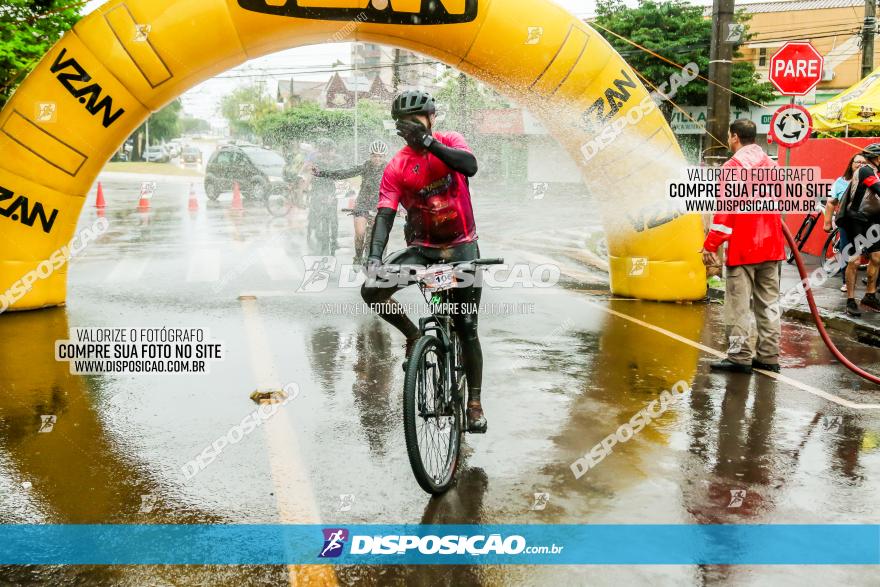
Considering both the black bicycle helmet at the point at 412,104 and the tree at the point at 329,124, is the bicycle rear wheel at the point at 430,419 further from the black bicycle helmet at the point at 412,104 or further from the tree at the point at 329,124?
the tree at the point at 329,124

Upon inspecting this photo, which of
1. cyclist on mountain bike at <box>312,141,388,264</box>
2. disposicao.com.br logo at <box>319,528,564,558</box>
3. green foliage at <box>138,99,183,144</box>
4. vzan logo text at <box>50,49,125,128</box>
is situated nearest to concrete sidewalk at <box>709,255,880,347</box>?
cyclist on mountain bike at <box>312,141,388,264</box>

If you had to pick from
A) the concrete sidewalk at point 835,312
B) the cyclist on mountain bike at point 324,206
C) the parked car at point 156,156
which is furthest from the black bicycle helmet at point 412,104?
the parked car at point 156,156

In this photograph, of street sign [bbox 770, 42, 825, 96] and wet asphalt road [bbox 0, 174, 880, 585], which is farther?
street sign [bbox 770, 42, 825, 96]

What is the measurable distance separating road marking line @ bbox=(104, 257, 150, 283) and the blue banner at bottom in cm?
819

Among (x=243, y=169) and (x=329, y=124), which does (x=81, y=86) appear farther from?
(x=329, y=124)

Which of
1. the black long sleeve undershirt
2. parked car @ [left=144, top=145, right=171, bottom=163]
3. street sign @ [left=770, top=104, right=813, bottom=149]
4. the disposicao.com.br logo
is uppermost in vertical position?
parked car @ [left=144, top=145, right=171, bottom=163]

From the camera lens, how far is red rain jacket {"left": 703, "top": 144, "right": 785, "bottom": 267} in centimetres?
721

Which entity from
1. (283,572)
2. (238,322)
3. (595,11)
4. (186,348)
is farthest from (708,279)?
(595,11)

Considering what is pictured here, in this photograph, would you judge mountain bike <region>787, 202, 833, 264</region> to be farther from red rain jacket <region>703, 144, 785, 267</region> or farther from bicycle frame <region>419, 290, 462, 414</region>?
bicycle frame <region>419, 290, 462, 414</region>

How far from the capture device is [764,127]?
3922cm

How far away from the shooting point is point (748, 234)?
7234 millimetres

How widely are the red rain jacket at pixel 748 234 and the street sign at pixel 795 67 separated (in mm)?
5434

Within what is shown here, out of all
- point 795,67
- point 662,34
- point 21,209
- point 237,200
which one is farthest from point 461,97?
point 21,209

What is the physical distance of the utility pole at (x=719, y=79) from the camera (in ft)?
39.1
